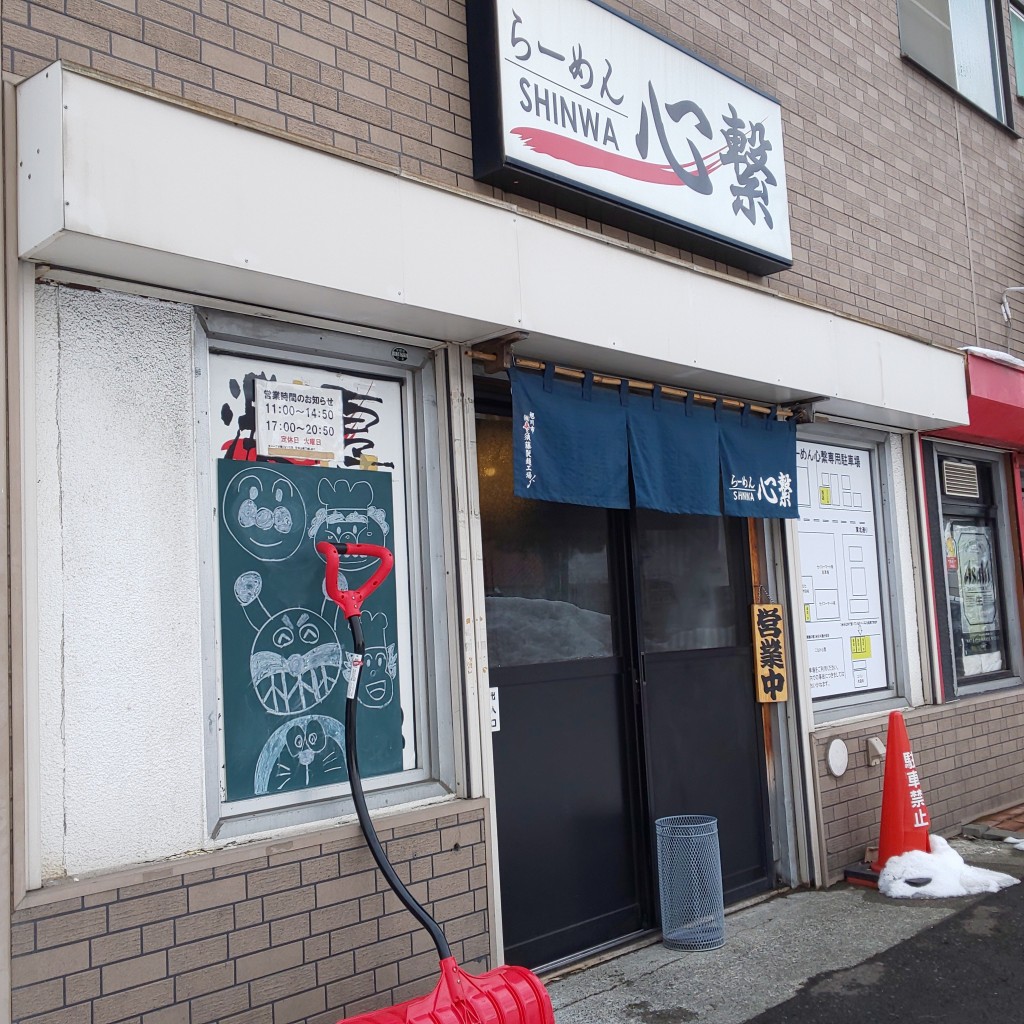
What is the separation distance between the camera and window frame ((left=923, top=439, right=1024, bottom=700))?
8234 millimetres

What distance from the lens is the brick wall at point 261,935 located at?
3.36 meters

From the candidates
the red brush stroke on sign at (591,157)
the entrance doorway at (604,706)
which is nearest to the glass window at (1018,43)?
the red brush stroke on sign at (591,157)

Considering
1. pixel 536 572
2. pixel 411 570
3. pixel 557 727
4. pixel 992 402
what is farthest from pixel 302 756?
pixel 992 402

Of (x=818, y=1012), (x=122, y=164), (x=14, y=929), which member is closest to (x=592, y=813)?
(x=818, y=1012)

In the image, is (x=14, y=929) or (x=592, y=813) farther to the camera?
(x=592, y=813)

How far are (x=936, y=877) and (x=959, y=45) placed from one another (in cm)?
739

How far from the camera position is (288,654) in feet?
14.1

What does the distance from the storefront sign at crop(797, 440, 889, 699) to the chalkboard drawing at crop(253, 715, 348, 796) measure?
385 centimetres

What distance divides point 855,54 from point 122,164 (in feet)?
21.3

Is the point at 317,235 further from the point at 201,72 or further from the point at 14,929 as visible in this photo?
the point at 14,929

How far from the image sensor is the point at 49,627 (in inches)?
138

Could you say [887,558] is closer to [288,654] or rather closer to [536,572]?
[536,572]

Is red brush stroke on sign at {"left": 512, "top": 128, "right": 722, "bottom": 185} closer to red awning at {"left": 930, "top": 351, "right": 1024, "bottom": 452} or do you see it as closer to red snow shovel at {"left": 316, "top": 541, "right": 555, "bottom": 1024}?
red snow shovel at {"left": 316, "top": 541, "right": 555, "bottom": 1024}

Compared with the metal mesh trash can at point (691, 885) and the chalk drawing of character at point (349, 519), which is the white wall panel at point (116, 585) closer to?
the chalk drawing of character at point (349, 519)
